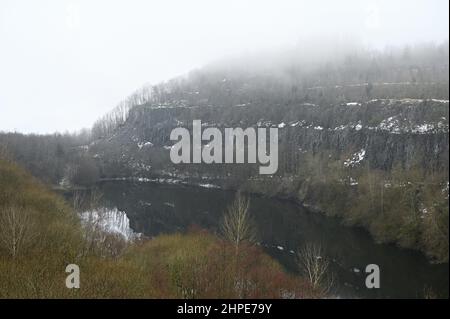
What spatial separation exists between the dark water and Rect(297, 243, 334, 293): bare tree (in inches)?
31.4

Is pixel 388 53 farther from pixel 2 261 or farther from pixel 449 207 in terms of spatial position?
pixel 2 261

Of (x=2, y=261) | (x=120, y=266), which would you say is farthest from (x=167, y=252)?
(x=2, y=261)

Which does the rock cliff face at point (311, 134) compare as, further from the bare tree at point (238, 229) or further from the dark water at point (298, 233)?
the bare tree at point (238, 229)

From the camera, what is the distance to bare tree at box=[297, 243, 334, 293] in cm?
3030

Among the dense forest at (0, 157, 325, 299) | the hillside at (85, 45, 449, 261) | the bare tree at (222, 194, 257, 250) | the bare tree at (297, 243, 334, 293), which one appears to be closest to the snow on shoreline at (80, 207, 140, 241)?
the bare tree at (222, 194, 257, 250)

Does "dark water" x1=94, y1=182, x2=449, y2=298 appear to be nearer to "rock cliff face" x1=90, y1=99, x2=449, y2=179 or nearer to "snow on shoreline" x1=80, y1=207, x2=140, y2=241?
"snow on shoreline" x1=80, y1=207, x2=140, y2=241

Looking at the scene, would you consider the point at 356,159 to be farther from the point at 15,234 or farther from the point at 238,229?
the point at 15,234

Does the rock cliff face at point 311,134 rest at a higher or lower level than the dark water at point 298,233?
higher

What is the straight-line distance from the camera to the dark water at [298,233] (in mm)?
31614

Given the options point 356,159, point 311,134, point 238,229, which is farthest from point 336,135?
point 238,229

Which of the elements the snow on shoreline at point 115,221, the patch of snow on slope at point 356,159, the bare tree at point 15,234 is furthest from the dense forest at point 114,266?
the patch of snow on slope at point 356,159

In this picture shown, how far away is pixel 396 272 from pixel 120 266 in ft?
88.5

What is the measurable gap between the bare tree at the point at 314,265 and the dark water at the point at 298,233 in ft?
2.61
